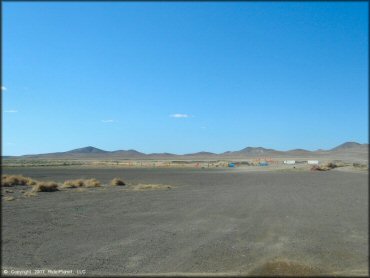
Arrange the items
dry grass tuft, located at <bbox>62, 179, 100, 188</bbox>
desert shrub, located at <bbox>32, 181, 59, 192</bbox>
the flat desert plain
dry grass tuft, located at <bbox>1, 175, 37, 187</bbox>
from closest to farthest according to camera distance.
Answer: the flat desert plain → desert shrub, located at <bbox>32, 181, 59, 192</bbox> → dry grass tuft, located at <bbox>62, 179, 100, 188</bbox> → dry grass tuft, located at <bbox>1, 175, 37, 187</bbox>

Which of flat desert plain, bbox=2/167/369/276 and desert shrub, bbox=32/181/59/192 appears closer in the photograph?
flat desert plain, bbox=2/167/369/276

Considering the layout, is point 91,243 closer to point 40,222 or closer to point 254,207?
point 40,222

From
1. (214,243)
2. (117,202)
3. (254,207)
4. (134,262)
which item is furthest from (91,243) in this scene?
(117,202)

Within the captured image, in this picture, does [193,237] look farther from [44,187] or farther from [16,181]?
[16,181]

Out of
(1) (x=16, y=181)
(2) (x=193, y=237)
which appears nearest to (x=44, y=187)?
(1) (x=16, y=181)

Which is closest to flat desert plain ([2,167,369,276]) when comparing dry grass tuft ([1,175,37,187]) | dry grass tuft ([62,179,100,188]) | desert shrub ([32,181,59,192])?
desert shrub ([32,181,59,192])

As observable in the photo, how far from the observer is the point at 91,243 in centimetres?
1202

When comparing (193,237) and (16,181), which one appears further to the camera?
(16,181)

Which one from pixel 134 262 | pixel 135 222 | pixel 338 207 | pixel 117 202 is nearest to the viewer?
pixel 134 262

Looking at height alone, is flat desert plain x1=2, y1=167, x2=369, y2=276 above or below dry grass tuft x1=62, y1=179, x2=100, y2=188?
below

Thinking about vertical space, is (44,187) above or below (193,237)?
above

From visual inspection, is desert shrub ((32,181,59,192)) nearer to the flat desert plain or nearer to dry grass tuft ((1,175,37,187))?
dry grass tuft ((1,175,37,187))

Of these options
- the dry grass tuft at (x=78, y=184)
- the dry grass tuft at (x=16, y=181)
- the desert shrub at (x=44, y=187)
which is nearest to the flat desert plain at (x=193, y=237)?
the desert shrub at (x=44, y=187)

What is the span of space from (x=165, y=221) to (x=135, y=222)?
1.12 metres
